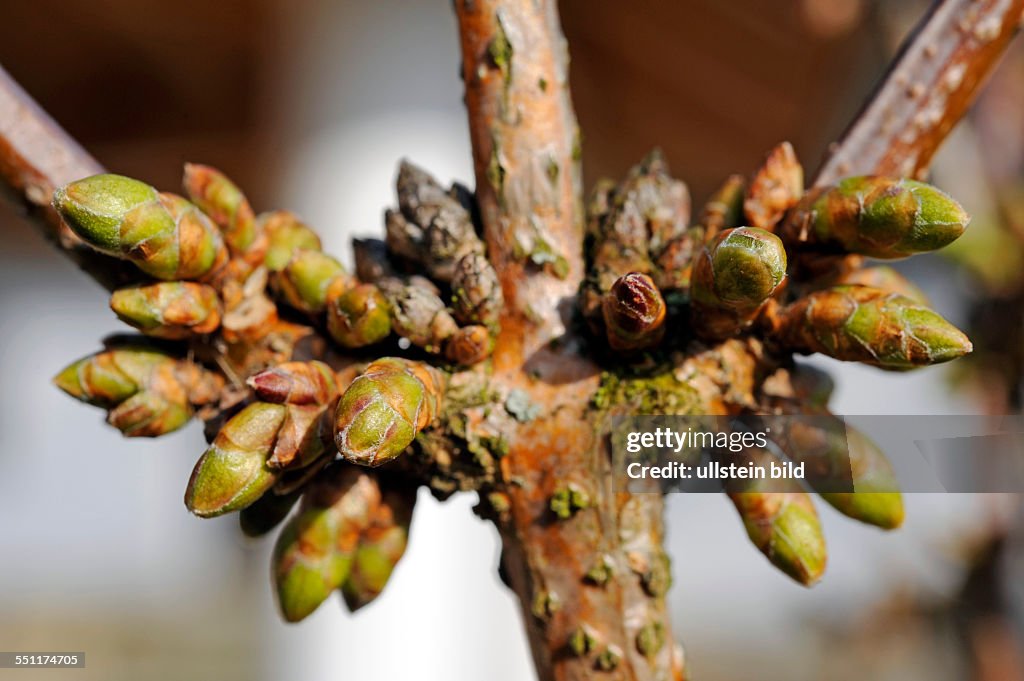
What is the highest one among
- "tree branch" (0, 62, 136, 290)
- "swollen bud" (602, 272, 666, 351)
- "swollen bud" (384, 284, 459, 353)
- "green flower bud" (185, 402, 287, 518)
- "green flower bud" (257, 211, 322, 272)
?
"tree branch" (0, 62, 136, 290)

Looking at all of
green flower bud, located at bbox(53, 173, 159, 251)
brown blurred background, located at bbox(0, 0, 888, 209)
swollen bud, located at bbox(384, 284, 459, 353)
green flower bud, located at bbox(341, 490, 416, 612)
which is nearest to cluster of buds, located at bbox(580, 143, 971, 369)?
swollen bud, located at bbox(384, 284, 459, 353)

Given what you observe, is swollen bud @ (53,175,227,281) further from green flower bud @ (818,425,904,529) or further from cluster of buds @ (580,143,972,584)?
green flower bud @ (818,425,904,529)

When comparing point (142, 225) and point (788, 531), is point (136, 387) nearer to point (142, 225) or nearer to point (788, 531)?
point (142, 225)

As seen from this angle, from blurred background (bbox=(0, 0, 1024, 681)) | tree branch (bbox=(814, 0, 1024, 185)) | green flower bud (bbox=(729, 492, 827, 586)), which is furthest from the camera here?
blurred background (bbox=(0, 0, 1024, 681))

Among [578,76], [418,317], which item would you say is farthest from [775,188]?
[578,76]

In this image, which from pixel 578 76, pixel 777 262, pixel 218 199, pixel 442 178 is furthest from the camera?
pixel 578 76

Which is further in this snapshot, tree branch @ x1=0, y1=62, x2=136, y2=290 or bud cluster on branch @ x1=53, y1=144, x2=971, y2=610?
tree branch @ x1=0, y1=62, x2=136, y2=290

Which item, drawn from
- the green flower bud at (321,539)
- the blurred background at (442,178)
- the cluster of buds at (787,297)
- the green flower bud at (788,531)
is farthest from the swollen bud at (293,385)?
the blurred background at (442,178)

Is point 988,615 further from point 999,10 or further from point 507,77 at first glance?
point 507,77
